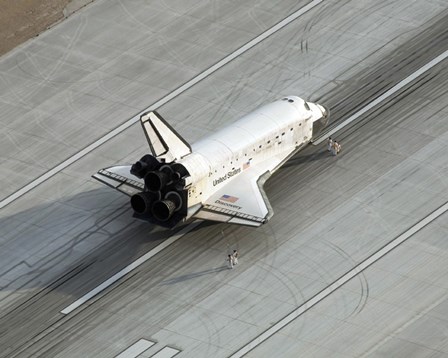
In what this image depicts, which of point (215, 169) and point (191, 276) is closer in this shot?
point (191, 276)

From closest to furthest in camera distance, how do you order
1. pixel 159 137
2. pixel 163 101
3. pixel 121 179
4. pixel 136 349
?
1. pixel 136 349
2. pixel 159 137
3. pixel 121 179
4. pixel 163 101

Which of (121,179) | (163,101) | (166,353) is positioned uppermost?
(163,101)

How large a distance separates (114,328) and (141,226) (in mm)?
8226

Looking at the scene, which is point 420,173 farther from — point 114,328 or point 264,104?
point 114,328

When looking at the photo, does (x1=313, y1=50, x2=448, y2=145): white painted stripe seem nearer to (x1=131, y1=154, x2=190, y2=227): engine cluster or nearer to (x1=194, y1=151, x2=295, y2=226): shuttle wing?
(x1=194, y1=151, x2=295, y2=226): shuttle wing

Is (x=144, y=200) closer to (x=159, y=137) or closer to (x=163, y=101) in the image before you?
(x=159, y=137)

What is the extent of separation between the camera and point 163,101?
79.7m

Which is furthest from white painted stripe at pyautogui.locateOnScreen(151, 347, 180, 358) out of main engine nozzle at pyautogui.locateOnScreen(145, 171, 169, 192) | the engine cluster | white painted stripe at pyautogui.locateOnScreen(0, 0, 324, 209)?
white painted stripe at pyautogui.locateOnScreen(0, 0, 324, 209)

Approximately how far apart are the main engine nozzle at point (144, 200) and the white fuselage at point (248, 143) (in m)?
1.88

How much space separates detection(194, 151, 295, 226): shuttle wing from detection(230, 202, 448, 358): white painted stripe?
503 cm

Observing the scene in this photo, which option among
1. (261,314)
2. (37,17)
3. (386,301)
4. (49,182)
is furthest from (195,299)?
(37,17)

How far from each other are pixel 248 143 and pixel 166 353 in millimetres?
13680

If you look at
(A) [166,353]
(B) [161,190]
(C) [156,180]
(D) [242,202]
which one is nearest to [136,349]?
(A) [166,353]

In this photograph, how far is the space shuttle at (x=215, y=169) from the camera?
6581cm
